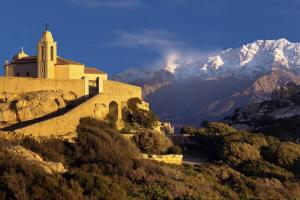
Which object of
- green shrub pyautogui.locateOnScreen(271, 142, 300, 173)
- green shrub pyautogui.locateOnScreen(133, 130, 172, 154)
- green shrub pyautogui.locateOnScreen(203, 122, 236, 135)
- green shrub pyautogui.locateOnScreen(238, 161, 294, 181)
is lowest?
green shrub pyautogui.locateOnScreen(238, 161, 294, 181)

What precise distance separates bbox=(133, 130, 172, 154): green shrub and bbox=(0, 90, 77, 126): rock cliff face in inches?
204

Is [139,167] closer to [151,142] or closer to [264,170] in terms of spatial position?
[151,142]

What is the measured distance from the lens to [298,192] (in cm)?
4866

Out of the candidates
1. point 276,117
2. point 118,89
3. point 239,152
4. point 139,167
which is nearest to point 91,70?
point 118,89

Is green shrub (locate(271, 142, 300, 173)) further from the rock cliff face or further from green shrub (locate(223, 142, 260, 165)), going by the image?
the rock cliff face

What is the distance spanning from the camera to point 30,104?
54875 mm

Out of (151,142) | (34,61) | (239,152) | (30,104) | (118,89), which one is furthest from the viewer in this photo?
(118,89)

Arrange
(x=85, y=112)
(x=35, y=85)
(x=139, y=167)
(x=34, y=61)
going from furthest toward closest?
1. (x=34, y=61)
2. (x=35, y=85)
3. (x=85, y=112)
4. (x=139, y=167)

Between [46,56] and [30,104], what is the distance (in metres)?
6.09

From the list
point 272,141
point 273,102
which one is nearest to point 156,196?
point 272,141

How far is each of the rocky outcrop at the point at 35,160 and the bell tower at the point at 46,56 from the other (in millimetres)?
16634

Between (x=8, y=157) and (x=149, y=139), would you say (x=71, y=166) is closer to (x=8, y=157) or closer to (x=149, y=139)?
(x=8, y=157)

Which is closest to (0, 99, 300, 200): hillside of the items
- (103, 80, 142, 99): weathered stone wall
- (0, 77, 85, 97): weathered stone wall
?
(103, 80, 142, 99): weathered stone wall

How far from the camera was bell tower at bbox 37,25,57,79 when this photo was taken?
59.8 metres
